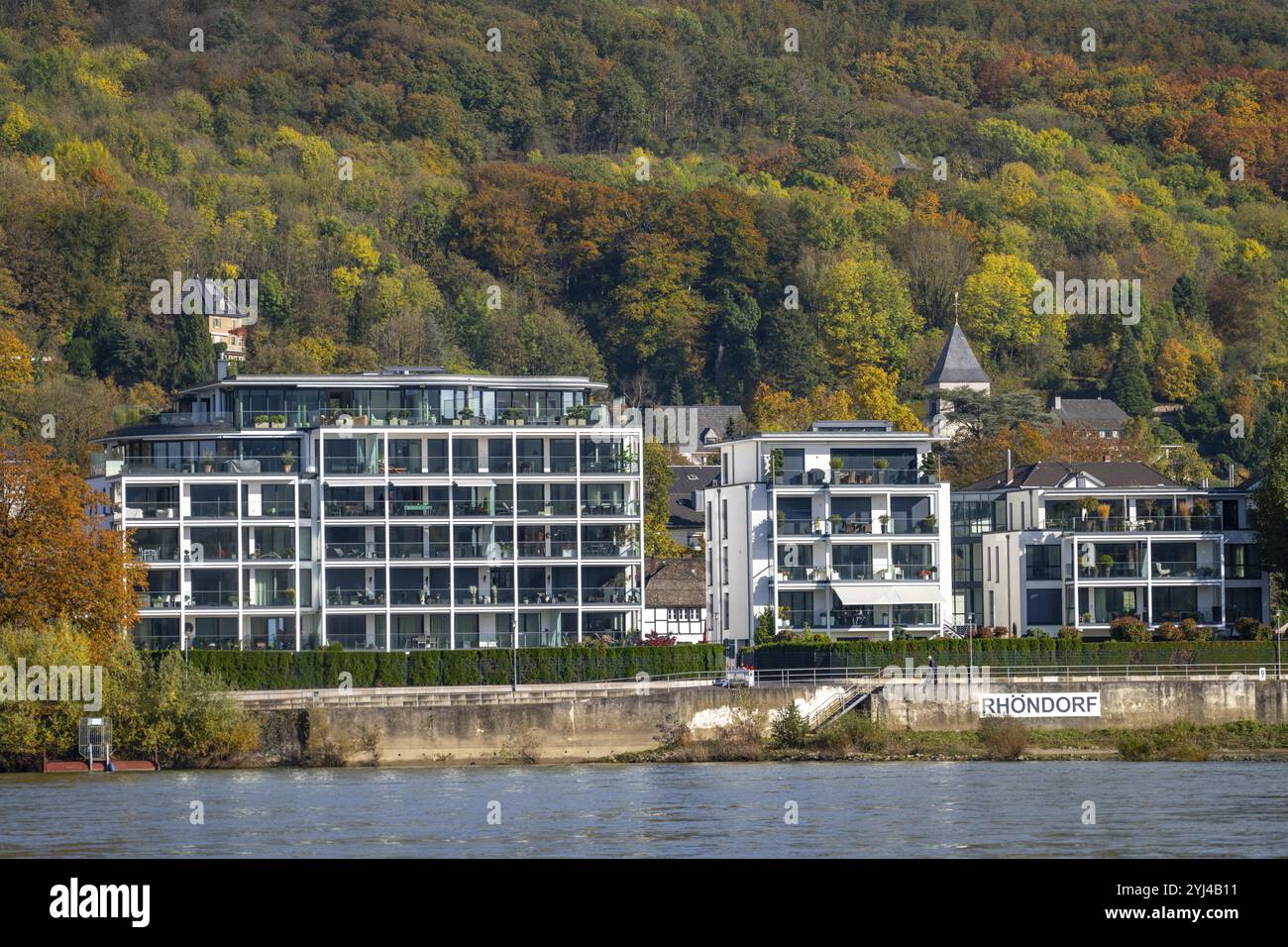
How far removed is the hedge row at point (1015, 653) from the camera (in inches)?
3086

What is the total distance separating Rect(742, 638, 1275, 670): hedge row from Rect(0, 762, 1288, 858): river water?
29.1ft

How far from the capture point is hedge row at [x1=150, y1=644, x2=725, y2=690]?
7481 cm

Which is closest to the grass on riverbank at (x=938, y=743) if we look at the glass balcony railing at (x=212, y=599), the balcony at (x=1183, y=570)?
the balcony at (x=1183, y=570)

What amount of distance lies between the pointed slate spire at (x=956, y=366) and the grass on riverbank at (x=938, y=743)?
9833 centimetres

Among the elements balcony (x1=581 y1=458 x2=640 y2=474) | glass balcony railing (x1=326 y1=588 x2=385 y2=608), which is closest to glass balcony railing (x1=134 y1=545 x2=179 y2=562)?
glass balcony railing (x1=326 y1=588 x2=385 y2=608)

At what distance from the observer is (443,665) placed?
76375 mm

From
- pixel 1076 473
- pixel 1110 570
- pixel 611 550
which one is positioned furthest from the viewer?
pixel 1076 473

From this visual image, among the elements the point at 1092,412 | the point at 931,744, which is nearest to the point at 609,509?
the point at 931,744

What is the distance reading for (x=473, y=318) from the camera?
179125mm

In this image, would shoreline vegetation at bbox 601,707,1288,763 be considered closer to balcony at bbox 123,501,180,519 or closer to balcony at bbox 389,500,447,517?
balcony at bbox 389,500,447,517

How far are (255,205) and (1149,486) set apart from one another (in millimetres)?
112708

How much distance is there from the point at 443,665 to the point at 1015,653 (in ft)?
63.4

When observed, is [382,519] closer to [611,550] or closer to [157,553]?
[157,553]
